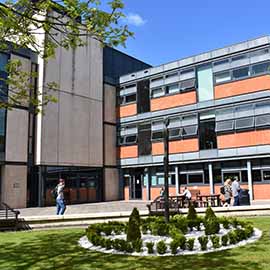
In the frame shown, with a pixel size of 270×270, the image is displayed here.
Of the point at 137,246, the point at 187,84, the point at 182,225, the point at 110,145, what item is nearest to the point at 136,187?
the point at 110,145

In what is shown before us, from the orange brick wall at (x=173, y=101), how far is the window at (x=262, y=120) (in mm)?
5030

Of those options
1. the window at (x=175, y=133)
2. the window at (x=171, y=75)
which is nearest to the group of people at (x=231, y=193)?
the window at (x=175, y=133)

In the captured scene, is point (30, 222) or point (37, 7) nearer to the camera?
point (37, 7)

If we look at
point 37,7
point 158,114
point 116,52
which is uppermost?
point 116,52

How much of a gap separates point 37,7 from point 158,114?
22481 millimetres

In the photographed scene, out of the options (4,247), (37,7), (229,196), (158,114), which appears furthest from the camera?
(158,114)

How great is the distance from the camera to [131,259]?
7270 mm

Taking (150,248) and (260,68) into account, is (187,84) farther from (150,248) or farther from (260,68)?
(150,248)

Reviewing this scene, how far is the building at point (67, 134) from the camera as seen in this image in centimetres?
2375

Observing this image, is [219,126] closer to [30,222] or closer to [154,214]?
[154,214]

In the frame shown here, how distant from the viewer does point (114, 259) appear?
7336mm

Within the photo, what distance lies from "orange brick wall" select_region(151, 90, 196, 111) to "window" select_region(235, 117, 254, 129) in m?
3.87

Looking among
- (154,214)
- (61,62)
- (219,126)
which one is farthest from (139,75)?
(154,214)

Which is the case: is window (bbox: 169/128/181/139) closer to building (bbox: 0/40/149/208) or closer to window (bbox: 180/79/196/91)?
window (bbox: 180/79/196/91)
